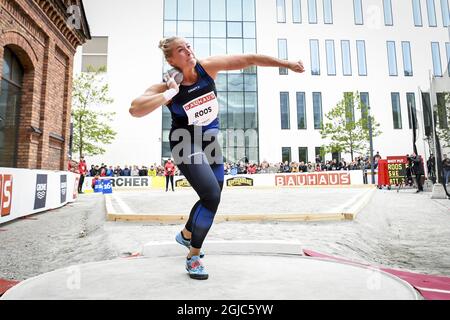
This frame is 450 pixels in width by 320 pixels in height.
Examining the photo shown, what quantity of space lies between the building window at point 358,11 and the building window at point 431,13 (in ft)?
25.9

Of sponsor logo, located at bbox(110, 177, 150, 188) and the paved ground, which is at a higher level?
sponsor logo, located at bbox(110, 177, 150, 188)

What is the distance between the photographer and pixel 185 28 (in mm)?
34688

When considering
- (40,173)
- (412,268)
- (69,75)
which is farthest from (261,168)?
(412,268)

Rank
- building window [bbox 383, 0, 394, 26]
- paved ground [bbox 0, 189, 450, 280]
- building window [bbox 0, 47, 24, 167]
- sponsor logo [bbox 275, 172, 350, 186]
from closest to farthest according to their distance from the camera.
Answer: paved ground [bbox 0, 189, 450, 280] < building window [bbox 0, 47, 24, 167] < sponsor logo [bbox 275, 172, 350, 186] < building window [bbox 383, 0, 394, 26]

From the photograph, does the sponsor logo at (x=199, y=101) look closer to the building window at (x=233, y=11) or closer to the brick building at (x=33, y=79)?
the brick building at (x=33, y=79)

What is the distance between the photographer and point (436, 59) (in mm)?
36375

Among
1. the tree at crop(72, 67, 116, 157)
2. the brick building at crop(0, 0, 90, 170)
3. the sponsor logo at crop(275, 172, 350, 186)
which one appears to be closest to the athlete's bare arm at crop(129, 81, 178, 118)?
the brick building at crop(0, 0, 90, 170)

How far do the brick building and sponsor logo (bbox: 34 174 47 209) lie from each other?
1.28m

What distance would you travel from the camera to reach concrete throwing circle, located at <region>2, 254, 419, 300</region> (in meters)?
2.21

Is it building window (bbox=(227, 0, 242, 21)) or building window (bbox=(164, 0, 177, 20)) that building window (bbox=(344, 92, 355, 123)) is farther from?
building window (bbox=(164, 0, 177, 20))

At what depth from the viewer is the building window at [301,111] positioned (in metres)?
34.5
